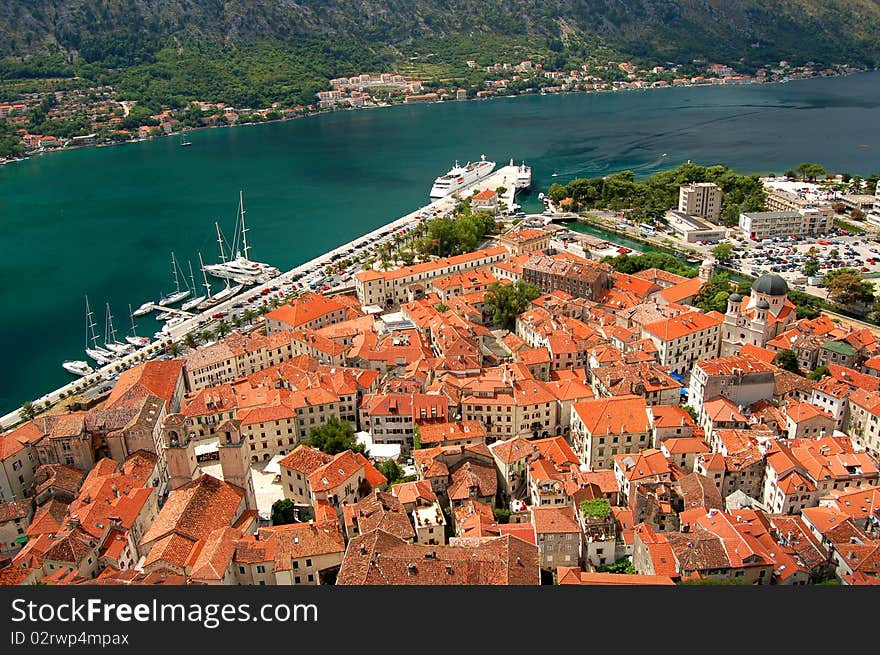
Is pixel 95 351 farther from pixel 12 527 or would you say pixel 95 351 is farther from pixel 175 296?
pixel 12 527

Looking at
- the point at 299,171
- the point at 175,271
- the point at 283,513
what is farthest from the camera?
the point at 299,171

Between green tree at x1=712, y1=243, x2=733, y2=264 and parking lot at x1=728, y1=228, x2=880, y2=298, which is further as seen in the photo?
green tree at x1=712, y1=243, x2=733, y2=264

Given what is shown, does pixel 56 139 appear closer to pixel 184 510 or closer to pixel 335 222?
pixel 335 222

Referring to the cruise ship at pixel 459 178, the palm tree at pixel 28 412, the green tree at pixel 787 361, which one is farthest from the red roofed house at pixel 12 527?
the cruise ship at pixel 459 178

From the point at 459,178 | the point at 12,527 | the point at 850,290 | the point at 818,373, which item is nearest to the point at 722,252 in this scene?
the point at 850,290

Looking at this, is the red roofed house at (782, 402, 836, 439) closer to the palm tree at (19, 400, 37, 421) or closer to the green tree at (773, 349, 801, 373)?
the green tree at (773, 349, 801, 373)

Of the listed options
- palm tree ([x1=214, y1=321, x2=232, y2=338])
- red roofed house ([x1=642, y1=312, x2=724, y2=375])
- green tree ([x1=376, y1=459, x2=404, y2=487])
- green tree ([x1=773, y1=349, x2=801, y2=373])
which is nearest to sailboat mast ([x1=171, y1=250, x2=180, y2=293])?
palm tree ([x1=214, y1=321, x2=232, y2=338])

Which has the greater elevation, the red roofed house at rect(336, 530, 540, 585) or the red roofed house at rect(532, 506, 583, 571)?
the red roofed house at rect(336, 530, 540, 585)
